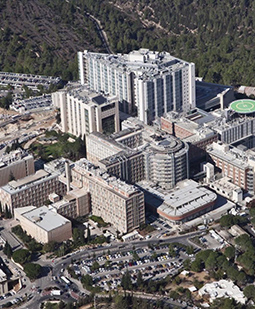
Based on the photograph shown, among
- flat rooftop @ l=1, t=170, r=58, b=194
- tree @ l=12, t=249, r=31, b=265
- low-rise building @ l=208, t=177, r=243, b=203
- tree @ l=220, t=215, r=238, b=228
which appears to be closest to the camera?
tree @ l=12, t=249, r=31, b=265

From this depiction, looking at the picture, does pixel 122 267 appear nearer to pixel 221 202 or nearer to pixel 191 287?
pixel 191 287

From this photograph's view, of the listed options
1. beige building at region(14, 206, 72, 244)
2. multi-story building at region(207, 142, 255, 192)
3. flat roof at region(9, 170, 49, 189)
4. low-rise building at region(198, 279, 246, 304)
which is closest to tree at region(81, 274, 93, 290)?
beige building at region(14, 206, 72, 244)

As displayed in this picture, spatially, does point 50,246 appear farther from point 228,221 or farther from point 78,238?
point 228,221

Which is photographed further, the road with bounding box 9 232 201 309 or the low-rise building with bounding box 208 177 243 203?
the low-rise building with bounding box 208 177 243 203

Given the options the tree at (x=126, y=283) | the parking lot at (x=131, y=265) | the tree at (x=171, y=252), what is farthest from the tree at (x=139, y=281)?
the tree at (x=171, y=252)

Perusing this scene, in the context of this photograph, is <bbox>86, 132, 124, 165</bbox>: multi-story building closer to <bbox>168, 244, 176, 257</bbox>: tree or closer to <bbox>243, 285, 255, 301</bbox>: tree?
<bbox>168, 244, 176, 257</bbox>: tree
